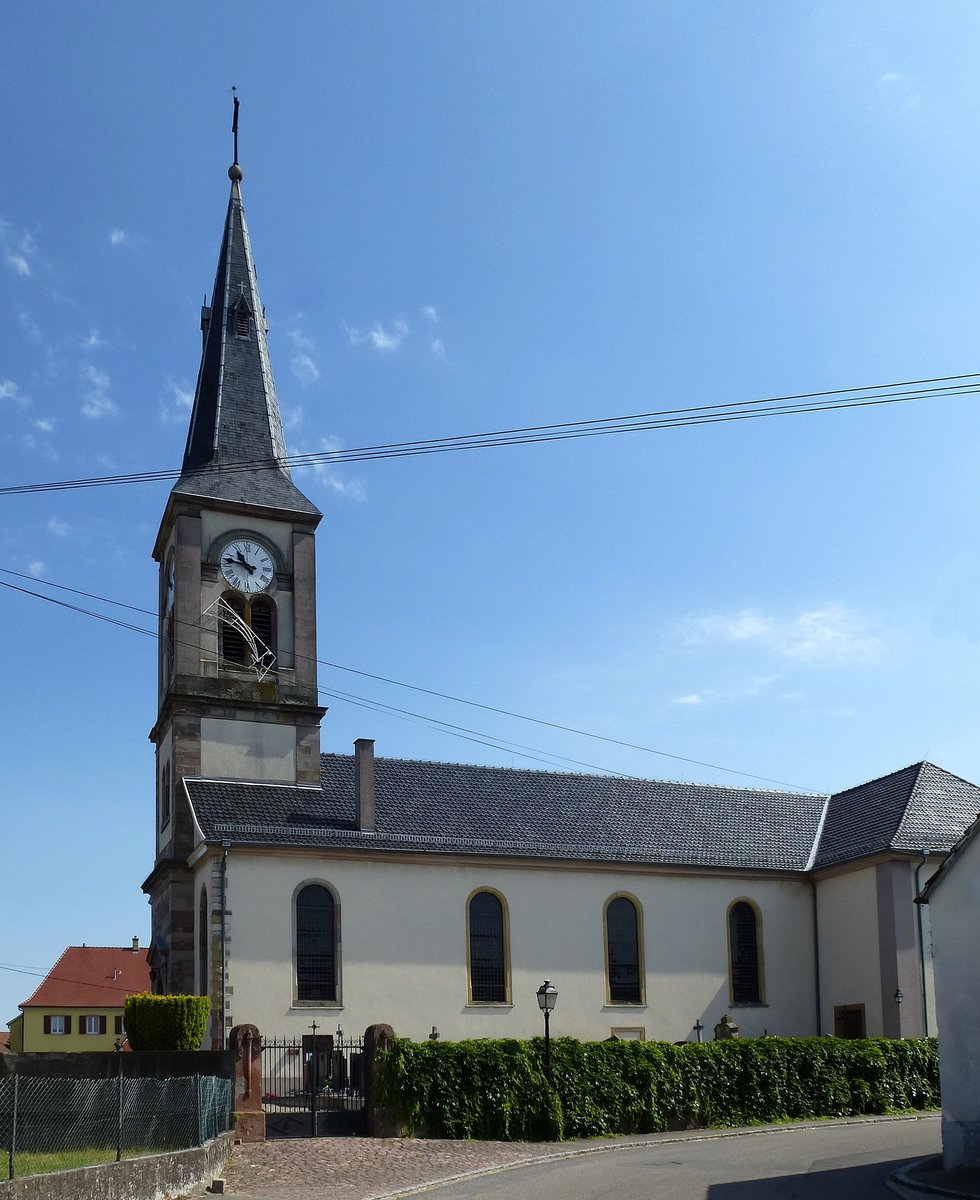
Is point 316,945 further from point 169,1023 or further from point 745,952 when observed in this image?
point 745,952

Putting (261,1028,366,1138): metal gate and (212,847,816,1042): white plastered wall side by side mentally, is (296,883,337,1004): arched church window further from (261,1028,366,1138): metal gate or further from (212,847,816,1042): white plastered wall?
(261,1028,366,1138): metal gate

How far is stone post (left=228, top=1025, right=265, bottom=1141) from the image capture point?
25.3m

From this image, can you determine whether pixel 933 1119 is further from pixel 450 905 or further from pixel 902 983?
pixel 450 905

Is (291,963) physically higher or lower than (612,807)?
lower

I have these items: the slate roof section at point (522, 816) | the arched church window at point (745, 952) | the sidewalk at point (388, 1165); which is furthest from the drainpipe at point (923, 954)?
the sidewalk at point (388, 1165)

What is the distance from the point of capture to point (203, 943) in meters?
35.5

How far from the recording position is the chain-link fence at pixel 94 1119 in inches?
Result: 613

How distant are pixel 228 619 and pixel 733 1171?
23.4 meters

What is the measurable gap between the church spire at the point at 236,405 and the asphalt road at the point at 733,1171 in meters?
23.6

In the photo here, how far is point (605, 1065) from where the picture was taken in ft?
94.9

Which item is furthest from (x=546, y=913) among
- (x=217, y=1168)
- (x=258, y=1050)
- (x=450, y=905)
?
(x=217, y=1168)

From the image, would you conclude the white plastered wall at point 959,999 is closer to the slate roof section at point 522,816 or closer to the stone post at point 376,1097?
the stone post at point 376,1097

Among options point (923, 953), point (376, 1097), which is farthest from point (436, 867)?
point (923, 953)

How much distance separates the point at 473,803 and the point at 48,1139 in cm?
2402
